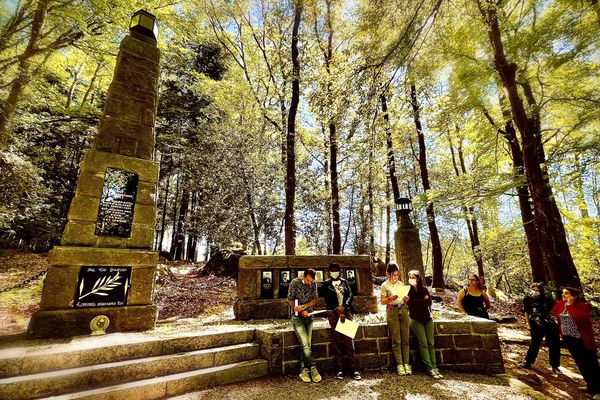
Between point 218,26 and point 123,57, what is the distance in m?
10.7

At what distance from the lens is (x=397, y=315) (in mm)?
4629

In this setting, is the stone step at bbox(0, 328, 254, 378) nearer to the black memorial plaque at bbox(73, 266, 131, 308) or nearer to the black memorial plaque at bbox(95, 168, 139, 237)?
the black memorial plaque at bbox(73, 266, 131, 308)

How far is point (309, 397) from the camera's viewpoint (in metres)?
3.54

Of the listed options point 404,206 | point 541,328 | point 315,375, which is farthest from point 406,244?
point 315,375

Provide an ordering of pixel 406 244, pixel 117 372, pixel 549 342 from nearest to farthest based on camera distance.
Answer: pixel 117 372, pixel 549 342, pixel 406 244

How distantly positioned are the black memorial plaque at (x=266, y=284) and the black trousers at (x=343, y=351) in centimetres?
201

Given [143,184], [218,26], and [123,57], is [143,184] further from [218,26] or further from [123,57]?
[218,26]

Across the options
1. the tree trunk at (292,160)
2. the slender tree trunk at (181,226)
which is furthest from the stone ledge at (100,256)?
the slender tree trunk at (181,226)

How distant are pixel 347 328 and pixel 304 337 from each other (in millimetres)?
695

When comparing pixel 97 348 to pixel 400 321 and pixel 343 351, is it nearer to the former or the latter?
pixel 343 351

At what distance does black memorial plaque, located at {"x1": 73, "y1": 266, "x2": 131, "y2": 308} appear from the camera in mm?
4430

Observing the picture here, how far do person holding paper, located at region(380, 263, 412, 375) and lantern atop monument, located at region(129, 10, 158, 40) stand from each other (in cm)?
737

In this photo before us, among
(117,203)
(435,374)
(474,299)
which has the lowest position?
(435,374)

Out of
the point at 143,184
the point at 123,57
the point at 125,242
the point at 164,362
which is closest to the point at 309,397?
Result: the point at 164,362
